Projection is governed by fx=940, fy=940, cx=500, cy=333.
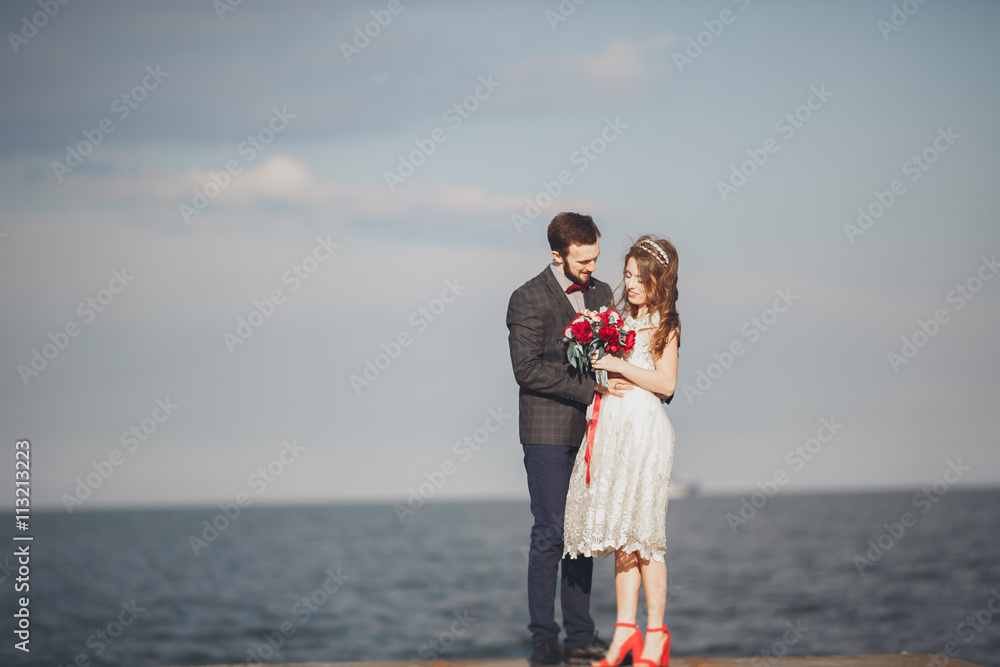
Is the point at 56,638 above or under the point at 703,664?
under

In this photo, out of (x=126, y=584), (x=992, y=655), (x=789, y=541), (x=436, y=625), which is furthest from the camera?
(x=789, y=541)

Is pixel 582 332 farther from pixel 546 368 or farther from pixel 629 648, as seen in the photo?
pixel 629 648

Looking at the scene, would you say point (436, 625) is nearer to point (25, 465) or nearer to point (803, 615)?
point (803, 615)

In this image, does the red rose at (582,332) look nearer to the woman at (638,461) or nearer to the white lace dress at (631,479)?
the woman at (638,461)

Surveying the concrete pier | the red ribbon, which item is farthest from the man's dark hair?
the concrete pier

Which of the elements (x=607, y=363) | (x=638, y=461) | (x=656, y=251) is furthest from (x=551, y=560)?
(x=656, y=251)

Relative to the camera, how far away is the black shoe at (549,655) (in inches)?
221

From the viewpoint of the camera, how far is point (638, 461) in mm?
5520

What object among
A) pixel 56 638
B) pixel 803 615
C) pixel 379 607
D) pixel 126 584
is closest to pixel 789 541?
pixel 803 615

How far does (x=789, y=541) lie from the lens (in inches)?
3430

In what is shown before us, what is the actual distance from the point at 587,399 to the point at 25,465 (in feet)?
22.4

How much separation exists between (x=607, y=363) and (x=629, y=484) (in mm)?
746

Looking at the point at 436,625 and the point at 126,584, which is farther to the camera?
the point at 126,584

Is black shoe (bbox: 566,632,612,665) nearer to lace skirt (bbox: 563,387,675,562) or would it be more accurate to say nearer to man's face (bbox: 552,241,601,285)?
lace skirt (bbox: 563,387,675,562)
